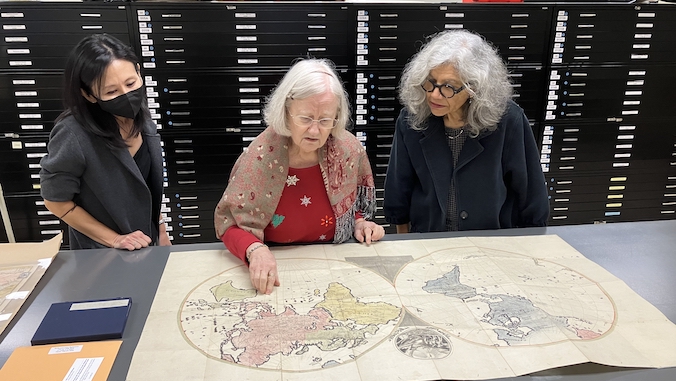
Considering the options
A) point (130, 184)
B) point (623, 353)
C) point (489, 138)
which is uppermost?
point (489, 138)

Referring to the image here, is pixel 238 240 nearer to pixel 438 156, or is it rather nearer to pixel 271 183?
→ pixel 271 183

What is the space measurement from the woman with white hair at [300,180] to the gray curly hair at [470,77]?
0.31m

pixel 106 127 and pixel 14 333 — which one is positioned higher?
pixel 106 127

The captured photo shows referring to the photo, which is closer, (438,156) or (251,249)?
(251,249)

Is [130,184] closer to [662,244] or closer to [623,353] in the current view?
[623,353]

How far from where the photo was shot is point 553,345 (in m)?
0.94

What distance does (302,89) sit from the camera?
4.12 ft

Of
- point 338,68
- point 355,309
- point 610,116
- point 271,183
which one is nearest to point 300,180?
point 271,183

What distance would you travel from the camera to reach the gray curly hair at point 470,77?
149cm

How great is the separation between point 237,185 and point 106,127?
0.52 meters

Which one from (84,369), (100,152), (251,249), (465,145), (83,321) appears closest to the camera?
(84,369)

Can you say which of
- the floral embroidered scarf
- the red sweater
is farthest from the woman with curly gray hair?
the red sweater

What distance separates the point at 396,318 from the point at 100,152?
1.06 meters

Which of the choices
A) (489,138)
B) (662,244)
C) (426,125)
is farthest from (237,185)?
(662,244)
